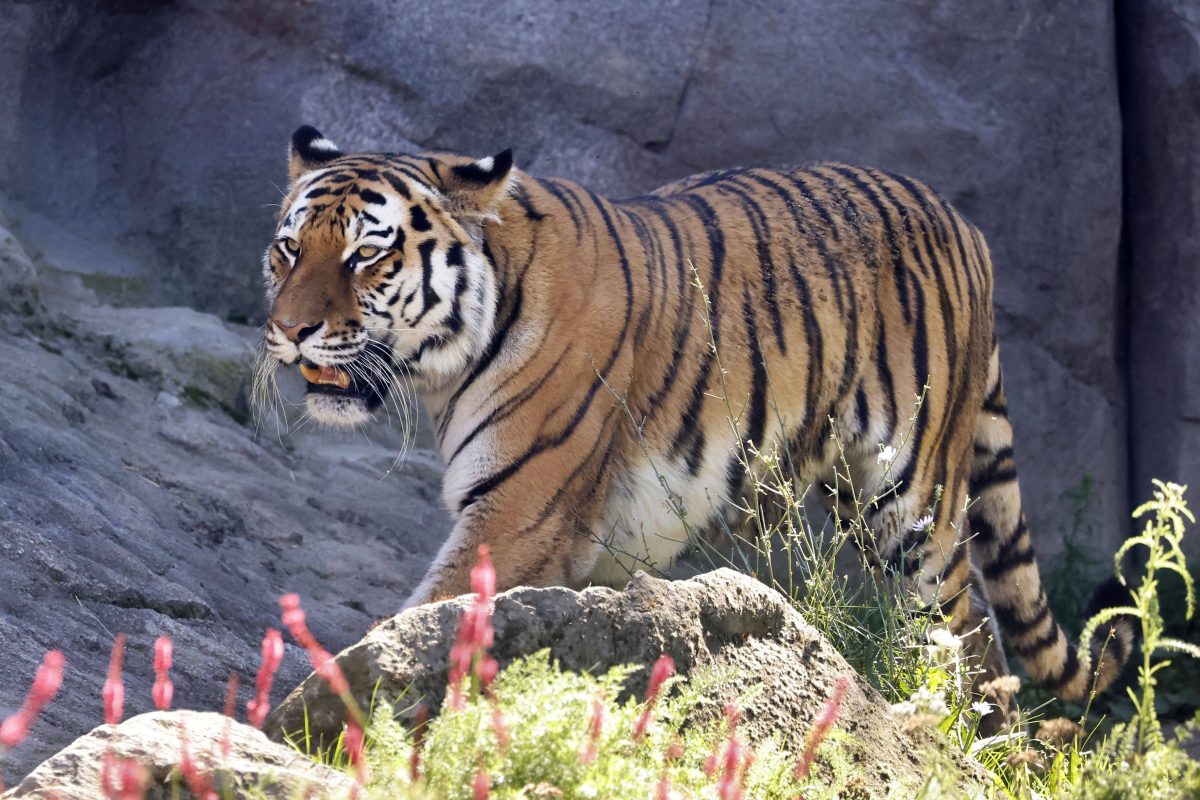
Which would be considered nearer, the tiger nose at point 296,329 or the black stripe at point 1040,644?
the tiger nose at point 296,329

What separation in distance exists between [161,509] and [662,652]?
2645 millimetres

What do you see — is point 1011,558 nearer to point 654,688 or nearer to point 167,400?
point 654,688

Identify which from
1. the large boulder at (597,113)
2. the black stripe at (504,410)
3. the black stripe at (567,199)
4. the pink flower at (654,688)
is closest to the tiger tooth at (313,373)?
the black stripe at (504,410)

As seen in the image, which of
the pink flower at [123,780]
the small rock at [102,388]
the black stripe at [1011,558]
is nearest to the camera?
the pink flower at [123,780]

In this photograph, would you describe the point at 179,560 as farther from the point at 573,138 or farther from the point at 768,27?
the point at 768,27

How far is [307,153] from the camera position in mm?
4688

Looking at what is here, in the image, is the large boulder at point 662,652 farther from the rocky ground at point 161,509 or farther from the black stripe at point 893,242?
the black stripe at point 893,242

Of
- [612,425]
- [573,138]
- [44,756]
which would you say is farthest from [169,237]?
[44,756]

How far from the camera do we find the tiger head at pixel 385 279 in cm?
421

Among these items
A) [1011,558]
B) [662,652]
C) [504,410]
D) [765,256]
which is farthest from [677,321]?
[662,652]

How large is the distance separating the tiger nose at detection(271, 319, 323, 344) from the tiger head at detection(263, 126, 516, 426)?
28 millimetres

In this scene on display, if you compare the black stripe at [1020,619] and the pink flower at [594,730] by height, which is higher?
the pink flower at [594,730]

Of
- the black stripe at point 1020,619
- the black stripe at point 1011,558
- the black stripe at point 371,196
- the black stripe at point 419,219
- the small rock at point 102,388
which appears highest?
the black stripe at point 371,196

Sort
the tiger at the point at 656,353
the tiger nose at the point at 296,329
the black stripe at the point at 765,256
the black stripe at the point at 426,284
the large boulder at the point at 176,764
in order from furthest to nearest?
the black stripe at the point at 765,256
the black stripe at the point at 426,284
the tiger at the point at 656,353
the tiger nose at the point at 296,329
the large boulder at the point at 176,764
